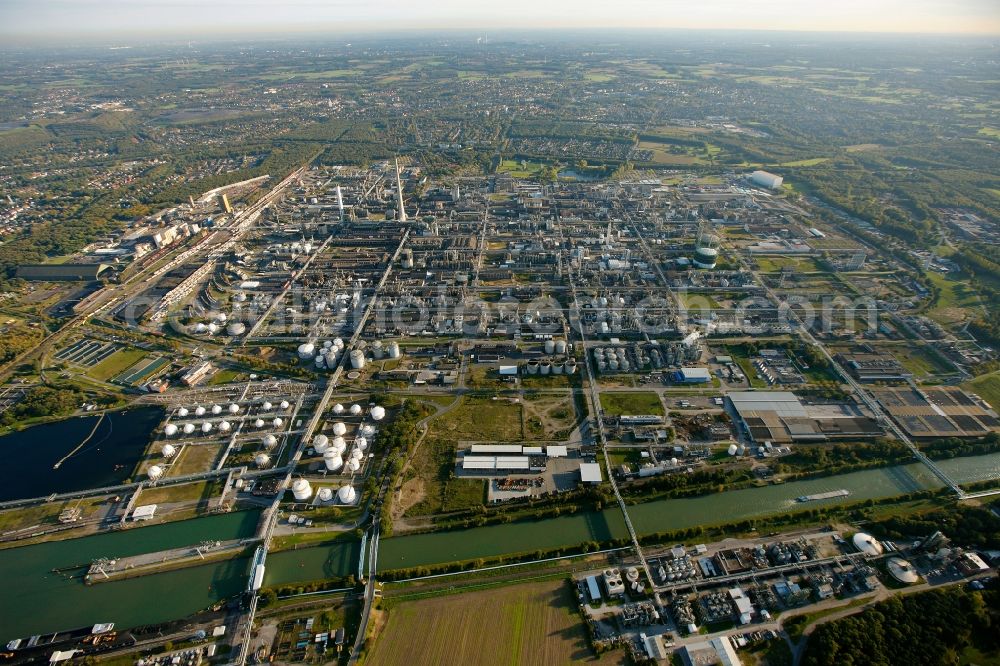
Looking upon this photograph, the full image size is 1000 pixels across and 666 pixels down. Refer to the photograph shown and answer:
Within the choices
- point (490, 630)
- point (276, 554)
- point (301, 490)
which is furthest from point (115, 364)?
point (490, 630)

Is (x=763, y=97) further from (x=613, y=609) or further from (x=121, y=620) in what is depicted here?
(x=121, y=620)

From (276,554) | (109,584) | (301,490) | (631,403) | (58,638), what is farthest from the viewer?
(631,403)

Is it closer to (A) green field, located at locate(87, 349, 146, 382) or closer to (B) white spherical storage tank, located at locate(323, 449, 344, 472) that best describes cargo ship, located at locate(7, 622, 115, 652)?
(B) white spherical storage tank, located at locate(323, 449, 344, 472)

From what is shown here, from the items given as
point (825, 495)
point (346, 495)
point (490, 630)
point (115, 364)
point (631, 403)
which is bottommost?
point (490, 630)

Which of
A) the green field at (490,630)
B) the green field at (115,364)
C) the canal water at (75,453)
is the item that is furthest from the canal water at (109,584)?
the green field at (115,364)

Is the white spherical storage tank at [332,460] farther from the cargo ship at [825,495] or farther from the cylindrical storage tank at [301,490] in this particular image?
the cargo ship at [825,495]

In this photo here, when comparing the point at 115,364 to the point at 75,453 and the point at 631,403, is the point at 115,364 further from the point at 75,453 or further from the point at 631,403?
the point at 631,403
